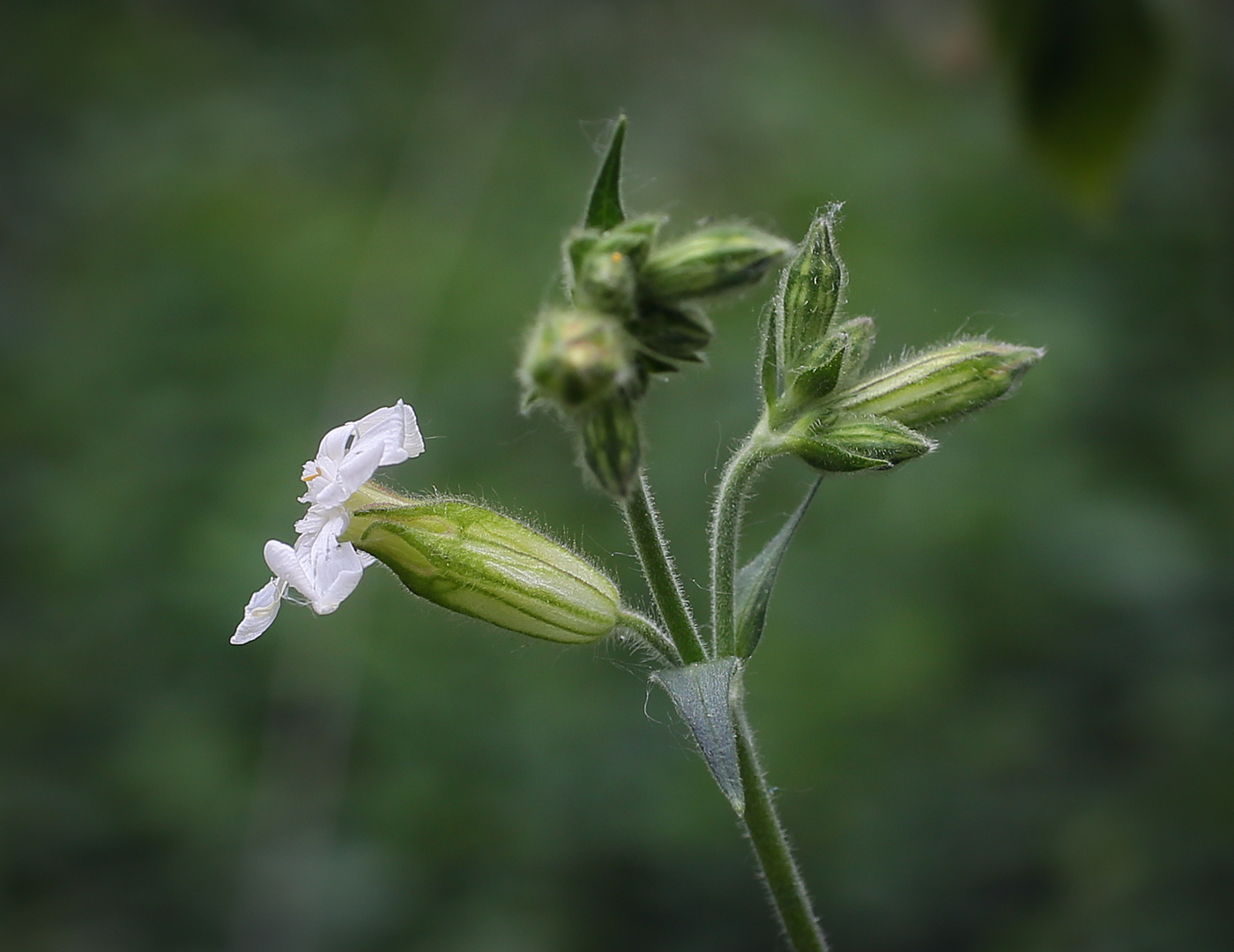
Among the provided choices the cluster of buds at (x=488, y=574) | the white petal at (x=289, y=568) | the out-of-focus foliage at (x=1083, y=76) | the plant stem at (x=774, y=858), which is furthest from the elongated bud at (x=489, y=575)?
the out-of-focus foliage at (x=1083, y=76)

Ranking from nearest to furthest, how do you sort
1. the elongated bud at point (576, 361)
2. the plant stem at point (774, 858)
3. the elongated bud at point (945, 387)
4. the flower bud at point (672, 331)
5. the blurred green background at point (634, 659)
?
the elongated bud at point (576, 361) < the flower bud at point (672, 331) < the plant stem at point (774, 858) < the elongated bud at point (945, 387) < the blurred green background at point (634, 659)

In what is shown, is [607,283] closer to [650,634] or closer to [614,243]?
[614,243]

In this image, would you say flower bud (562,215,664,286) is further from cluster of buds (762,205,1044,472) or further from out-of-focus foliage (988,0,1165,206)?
out-of-focus foliage (988,0,1165,206)

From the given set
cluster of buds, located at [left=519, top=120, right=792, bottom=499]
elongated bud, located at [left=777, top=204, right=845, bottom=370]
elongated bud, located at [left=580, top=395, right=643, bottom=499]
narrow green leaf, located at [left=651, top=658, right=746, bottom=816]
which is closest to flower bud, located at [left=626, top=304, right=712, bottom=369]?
cluster of buds, located at [left=519, top=120, right=792, bottom=499]

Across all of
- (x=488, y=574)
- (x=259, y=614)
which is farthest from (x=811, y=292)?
(x=259, y=614)

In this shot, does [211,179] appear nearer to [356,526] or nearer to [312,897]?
[312,897]

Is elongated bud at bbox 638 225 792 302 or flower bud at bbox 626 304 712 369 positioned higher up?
elongated bud at bbox 638 225 792 302

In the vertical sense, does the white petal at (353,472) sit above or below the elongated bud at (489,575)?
above

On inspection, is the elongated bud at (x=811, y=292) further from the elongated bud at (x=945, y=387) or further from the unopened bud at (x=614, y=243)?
the unopened bud at (x=614, y=243)
